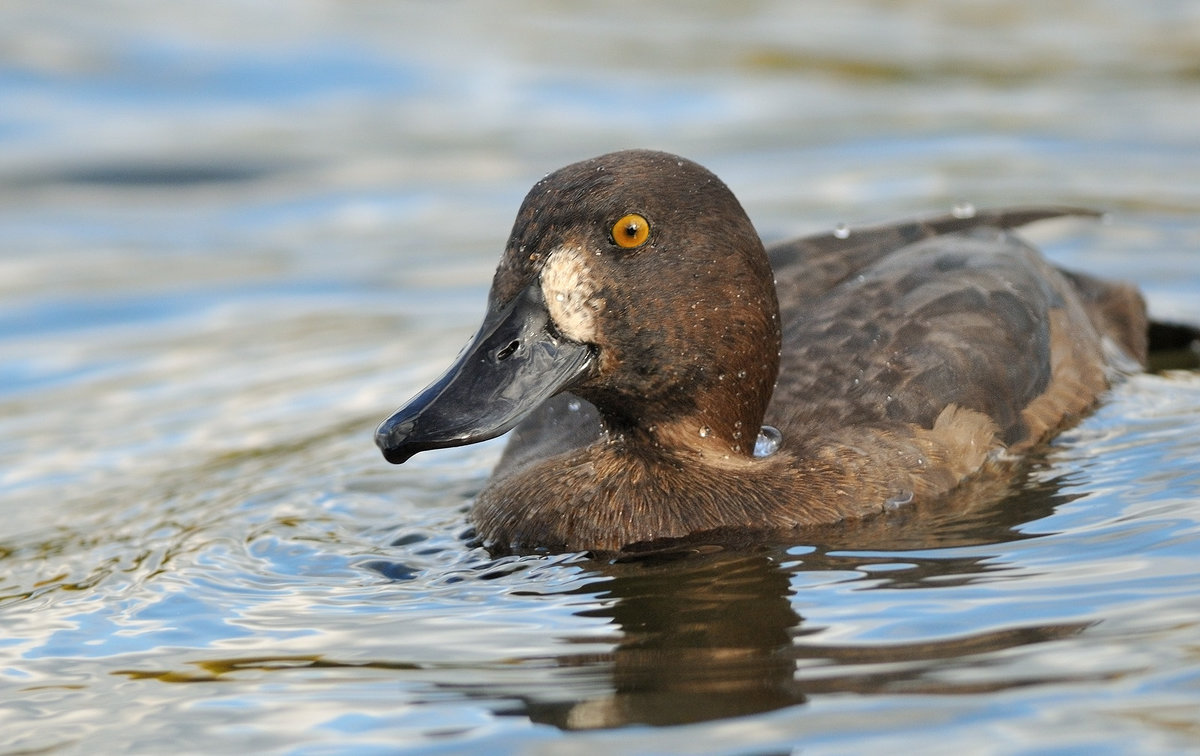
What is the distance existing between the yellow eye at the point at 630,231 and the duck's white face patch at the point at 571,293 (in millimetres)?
123

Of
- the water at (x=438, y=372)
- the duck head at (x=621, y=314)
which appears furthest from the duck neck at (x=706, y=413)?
the water at (x=438, y=372)

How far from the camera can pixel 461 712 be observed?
4133mm

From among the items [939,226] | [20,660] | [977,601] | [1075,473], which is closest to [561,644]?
[977,601]

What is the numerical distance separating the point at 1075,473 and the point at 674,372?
1.46 m

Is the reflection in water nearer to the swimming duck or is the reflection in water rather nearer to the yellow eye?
the swimming duck

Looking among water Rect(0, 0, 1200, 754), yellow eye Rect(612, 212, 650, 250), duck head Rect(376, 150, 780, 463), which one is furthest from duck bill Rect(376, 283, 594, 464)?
water Rect(0, 0, 1200, 754)

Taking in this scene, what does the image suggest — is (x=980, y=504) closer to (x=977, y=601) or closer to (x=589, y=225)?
(x=977, y=601)

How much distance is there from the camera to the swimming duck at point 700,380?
523 centimetres

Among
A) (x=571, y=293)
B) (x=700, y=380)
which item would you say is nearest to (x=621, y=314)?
(x=571, y=293)

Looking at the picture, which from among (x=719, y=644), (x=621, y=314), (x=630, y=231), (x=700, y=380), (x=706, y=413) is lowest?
(x=719, y=644)

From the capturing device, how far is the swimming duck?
5230 millimetres

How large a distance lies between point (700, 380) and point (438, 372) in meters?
2.72

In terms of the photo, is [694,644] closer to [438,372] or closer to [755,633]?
[755,633]

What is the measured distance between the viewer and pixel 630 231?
17.4ft
